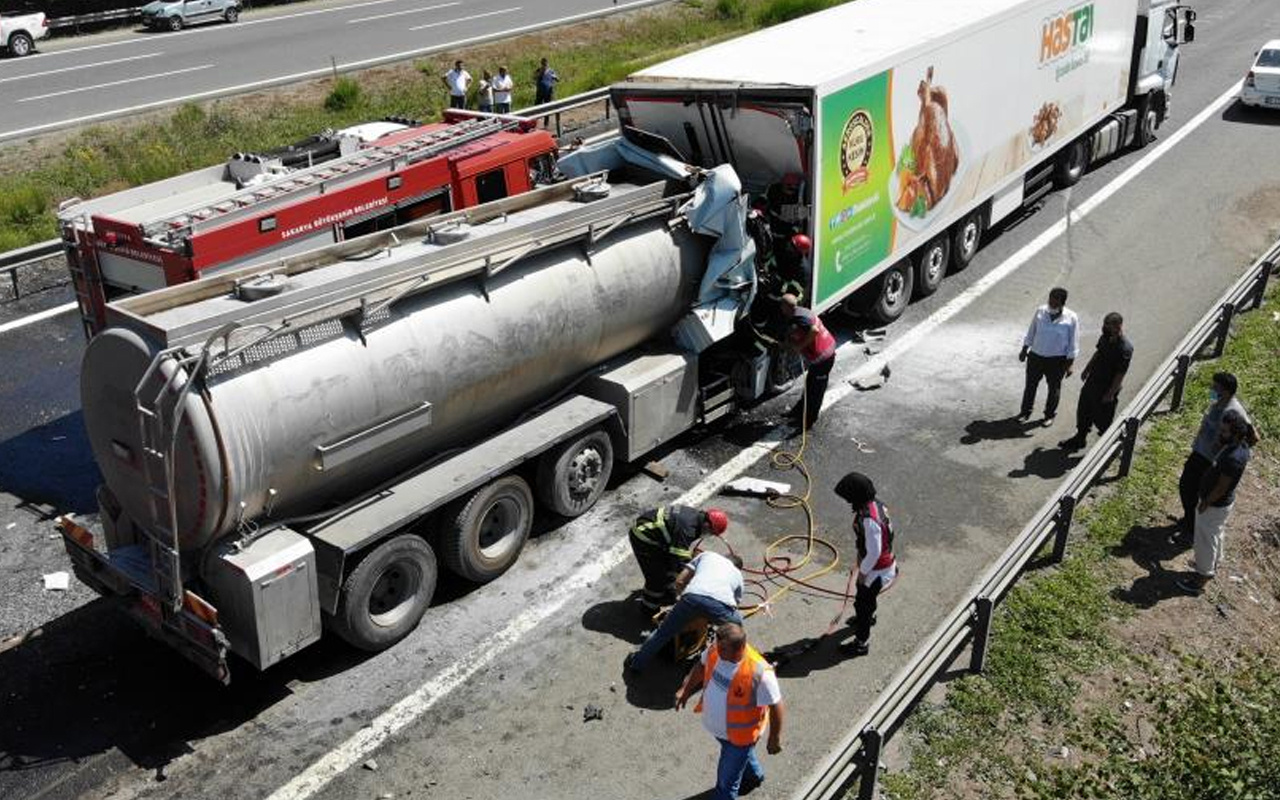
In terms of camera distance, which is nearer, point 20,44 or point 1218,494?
point 1218,494

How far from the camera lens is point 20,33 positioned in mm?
32031

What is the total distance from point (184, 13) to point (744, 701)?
3545 centimetres

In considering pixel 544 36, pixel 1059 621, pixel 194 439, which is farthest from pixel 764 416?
pixel 544 36

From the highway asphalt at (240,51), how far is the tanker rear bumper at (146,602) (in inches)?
681

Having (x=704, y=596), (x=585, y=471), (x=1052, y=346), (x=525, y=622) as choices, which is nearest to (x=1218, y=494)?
(x=1052, y=346)

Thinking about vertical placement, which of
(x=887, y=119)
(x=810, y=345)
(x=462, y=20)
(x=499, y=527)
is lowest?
(x=499, y=527)

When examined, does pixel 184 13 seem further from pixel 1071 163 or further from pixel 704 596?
pixel 704 596

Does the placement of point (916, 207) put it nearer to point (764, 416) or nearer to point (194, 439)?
point (764, 416)

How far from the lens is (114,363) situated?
27.1 ft

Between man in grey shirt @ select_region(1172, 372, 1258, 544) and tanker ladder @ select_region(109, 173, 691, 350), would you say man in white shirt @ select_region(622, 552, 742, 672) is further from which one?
man in grey shirt @ select_region(1172, 372, 1258, 544)

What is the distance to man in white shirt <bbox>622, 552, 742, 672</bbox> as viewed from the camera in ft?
27.3

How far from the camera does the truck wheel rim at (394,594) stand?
9.27 meters

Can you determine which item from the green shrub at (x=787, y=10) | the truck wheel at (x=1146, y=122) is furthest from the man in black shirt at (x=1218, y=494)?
the green shrub at (x=787, y=10)

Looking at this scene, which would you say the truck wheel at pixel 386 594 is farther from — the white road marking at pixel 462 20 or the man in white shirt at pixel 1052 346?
the white road marking at pixel 462 20
